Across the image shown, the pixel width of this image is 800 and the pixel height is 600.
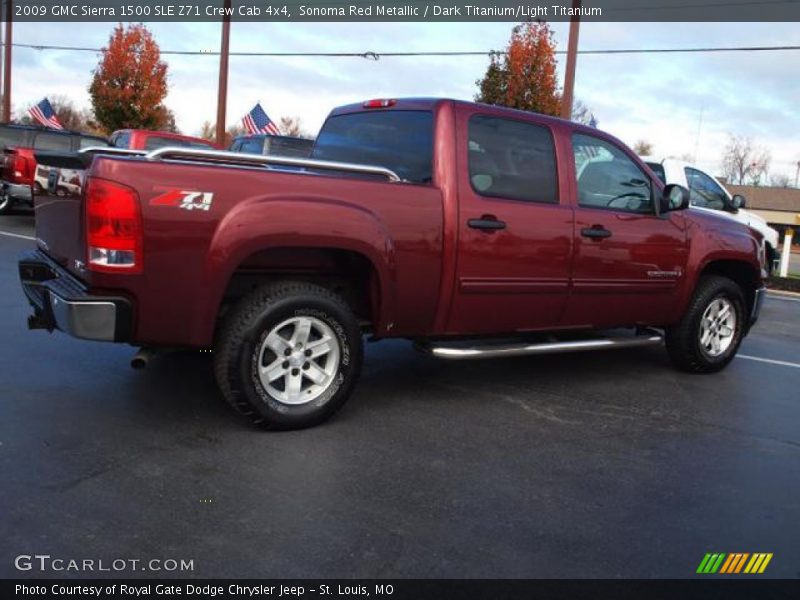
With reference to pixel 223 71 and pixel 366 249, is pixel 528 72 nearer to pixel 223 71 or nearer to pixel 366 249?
pixel 223 71

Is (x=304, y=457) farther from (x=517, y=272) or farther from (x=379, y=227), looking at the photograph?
(x=517, y=272)

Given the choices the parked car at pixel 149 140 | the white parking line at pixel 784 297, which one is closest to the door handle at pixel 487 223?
the white parking line at pixel 784 297

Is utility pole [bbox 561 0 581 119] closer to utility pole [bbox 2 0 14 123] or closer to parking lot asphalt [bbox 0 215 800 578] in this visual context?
parking lot asphalt [bbox 0 215 800 578]

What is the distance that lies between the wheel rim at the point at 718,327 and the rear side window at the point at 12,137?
49.0 ft

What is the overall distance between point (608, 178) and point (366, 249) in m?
2.32

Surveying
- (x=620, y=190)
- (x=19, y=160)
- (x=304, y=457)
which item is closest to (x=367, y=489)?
(x=304, y=457)

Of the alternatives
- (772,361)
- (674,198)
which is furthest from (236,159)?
(772,361)

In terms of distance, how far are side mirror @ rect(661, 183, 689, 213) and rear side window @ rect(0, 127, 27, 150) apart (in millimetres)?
14660

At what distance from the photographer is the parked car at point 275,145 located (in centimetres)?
1366

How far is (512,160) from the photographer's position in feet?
16.3

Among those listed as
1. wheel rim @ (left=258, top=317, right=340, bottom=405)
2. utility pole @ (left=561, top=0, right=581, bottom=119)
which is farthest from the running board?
utility pole @ (left=561, top=0, right=581, bottom=119)

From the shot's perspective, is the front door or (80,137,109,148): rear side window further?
(80,137,109,148): rear side window

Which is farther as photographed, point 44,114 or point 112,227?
point 44,114

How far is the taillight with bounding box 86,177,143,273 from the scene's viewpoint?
3.63 metres
